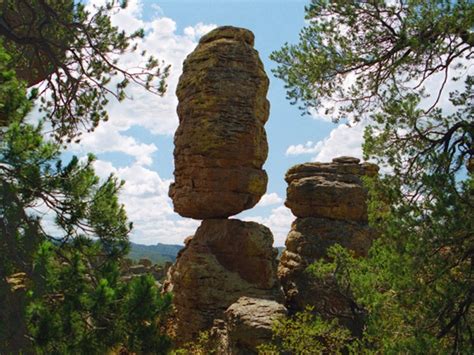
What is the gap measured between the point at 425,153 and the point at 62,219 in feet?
23.0

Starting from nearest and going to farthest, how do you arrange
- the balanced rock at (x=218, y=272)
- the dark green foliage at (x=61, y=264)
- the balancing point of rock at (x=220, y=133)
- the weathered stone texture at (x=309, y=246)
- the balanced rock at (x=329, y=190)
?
1. the dark green foliage at (x=61, y=264)
2. the balanced rock at (x=218, y=272)
3. the balancing point of rock at (x=220, y=133)
4. the weathered stone texture at (x=309, y=246)
5. the balanced rock at (x=329, y=190)

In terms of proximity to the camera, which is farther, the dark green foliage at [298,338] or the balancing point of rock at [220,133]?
the balancing point of rock at [220,133]

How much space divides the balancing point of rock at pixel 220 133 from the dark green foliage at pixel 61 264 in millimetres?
14402

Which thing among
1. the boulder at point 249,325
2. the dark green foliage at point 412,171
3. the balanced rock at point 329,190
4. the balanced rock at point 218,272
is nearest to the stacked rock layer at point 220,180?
the balanced rock at point 218,272

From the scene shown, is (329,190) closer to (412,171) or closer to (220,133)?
(220,133)

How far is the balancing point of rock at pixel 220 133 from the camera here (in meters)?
22.9

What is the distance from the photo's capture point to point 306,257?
985 inches

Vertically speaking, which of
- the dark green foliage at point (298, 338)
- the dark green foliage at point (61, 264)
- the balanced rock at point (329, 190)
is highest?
the balanced rock at point (329, 190)

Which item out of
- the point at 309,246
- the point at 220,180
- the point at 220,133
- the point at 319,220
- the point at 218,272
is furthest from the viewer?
the point at 319,220

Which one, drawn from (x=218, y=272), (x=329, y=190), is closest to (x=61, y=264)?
(x=218, y=272)

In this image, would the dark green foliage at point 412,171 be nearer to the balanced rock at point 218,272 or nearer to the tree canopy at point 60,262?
the tree canopy at point 60,262

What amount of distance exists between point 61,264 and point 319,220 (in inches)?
762

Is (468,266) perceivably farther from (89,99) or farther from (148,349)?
(89,99)

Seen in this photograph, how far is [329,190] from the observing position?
26078mm
